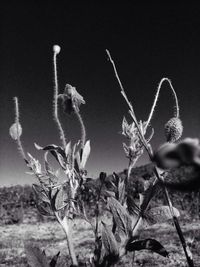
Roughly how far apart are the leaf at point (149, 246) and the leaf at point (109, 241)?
43 mm

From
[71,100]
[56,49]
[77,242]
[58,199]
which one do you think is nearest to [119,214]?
[58,199]

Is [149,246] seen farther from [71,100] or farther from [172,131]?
[71,100]

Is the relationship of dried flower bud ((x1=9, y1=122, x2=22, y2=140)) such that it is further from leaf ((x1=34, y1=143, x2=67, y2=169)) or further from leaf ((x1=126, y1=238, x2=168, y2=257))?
leaf ((x1=126, y1=238, x2=168, y2=257))

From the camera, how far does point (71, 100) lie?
0.95 meters

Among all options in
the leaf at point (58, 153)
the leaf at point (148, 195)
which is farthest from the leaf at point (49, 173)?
the leaf at point (148, 195)

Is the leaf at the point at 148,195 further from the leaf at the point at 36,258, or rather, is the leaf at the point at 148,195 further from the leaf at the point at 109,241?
the leaf at the point at 36,258

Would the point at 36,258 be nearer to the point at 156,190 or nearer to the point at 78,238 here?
the point at 156,190

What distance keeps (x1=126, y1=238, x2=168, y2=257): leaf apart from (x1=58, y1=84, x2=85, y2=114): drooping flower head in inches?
15.6

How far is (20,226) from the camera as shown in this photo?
41.4 feet

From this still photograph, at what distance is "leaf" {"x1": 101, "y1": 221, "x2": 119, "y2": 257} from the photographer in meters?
0.69

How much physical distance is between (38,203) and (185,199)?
15078 millimetres

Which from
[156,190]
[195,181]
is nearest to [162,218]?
[156,190]

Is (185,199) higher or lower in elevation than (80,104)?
higher

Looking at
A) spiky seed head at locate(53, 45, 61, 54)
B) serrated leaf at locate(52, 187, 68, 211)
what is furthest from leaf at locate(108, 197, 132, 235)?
spiky seed head at locate(53, 45, 61, 54)
